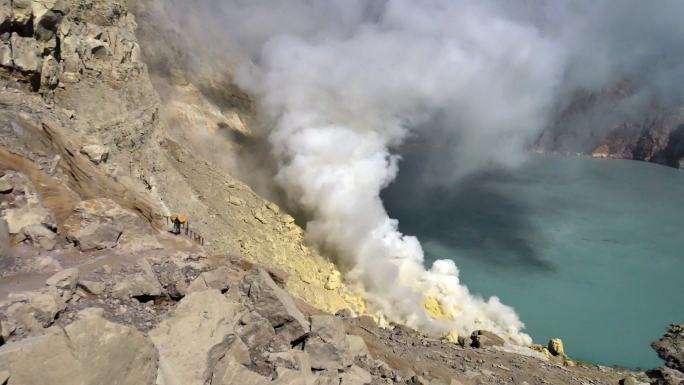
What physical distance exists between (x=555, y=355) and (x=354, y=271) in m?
8.45

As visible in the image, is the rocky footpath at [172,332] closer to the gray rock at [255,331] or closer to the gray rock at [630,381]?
the gray rock at [255,331]

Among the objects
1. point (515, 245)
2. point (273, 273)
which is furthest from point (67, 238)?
point (515, 245)

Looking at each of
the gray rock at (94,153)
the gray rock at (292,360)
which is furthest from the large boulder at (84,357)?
the gray rock at (94,153)

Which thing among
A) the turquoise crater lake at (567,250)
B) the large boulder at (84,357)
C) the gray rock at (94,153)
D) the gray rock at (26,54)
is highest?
the turquoise crater lake at (567,250)

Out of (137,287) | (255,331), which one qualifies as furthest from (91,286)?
(255,331)

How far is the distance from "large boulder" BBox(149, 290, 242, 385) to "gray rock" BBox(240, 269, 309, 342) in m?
0.39

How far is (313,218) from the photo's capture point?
20.5 m

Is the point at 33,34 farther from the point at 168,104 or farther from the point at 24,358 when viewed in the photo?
the point at 168,104

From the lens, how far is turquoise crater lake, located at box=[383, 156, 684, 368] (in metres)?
21.4

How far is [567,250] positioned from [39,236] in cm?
3075

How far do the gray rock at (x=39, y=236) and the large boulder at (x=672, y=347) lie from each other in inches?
788

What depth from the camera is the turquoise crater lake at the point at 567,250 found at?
2139cm

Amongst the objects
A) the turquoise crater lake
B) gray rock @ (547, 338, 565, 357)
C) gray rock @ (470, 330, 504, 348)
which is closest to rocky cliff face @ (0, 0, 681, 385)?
gray rock @ (470, 330, 504, 348)

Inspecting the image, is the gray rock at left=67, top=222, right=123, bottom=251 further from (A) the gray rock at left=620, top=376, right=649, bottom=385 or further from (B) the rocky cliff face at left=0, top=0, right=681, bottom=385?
(A) the gray rock at left=620, top=376, right=649, bottom=385
